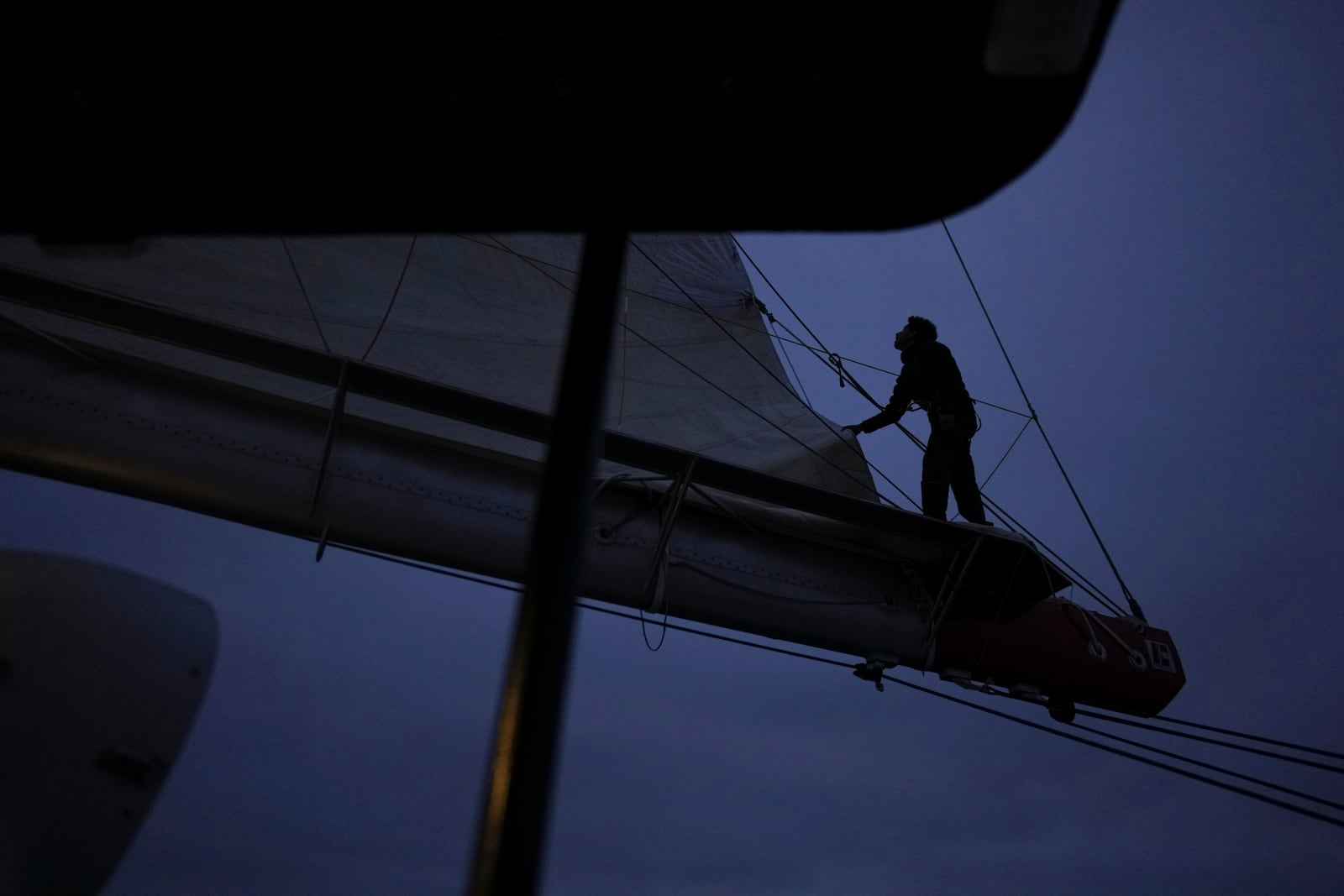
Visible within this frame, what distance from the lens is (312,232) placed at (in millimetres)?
1266

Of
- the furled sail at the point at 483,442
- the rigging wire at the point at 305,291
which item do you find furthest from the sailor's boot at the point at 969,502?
the rigging wire at the point at 305,291

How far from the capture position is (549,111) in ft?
3.53

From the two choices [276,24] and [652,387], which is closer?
[276,24]

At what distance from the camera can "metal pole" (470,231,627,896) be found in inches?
33.9

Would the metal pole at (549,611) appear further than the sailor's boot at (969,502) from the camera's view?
No

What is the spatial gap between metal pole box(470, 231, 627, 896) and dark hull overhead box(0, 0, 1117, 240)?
13cm

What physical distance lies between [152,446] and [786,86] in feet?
11.4

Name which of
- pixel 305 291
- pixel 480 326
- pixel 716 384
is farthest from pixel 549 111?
pixel 716 384

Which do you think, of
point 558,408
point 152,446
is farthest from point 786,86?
point 152,446

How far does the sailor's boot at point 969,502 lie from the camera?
18.6 ft

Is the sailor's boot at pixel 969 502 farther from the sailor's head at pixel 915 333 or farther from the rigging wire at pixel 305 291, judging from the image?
the rigging wire at pixel 305 291

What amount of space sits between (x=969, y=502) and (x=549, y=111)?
5022mm

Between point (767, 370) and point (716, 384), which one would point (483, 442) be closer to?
point (716, 384)

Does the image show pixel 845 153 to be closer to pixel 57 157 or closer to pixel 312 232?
pixel 312 232
